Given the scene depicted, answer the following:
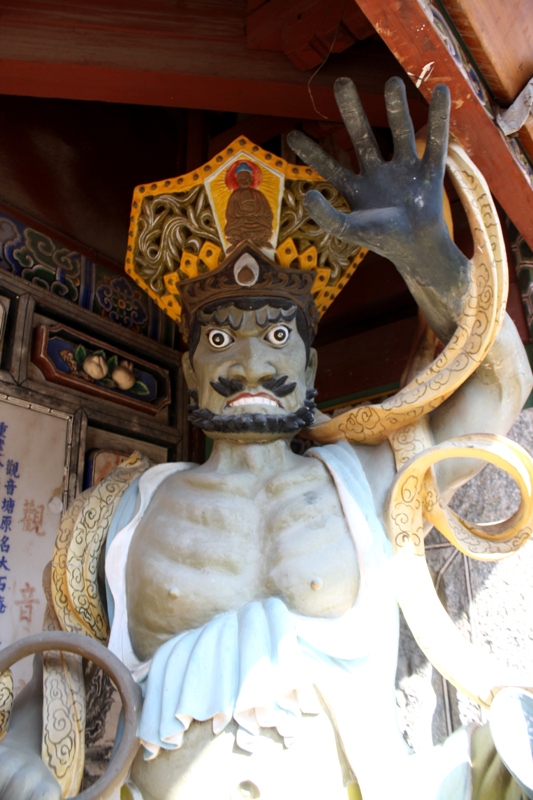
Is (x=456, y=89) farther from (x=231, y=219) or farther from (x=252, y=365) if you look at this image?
(x=252, y=365)

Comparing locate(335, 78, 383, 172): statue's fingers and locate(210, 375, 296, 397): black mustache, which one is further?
locate(210, 375, 296, 397): black mustache

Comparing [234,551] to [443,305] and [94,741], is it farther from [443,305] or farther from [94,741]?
[94,741]

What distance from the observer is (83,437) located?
8.73 ft

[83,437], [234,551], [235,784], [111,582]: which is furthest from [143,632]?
[83,437]

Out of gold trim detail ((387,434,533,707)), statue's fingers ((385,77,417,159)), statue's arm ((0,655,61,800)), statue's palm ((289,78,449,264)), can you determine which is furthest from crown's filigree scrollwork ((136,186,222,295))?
statue's arm ((0,655,61,800))

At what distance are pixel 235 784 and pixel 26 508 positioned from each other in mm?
1372

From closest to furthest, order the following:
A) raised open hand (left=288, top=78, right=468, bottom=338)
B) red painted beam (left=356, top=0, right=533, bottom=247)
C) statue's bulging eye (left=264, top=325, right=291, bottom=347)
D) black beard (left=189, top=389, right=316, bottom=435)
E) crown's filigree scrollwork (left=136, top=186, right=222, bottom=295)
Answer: red painted beam (left=356, top=0, right=533, bottom=247) → raised open hand (left=288, top=78, right=468, bottom=338) → black beard (left=189, top=389, right=316, bottom=435) → statue's bulging eye (left=264, top=325, right=291, bottom=347) → crown's filigree scrollwork (left=136, top=186, right=222, bottom=295)

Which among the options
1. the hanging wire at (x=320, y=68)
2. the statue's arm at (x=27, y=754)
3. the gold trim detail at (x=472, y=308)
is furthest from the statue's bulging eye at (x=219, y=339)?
the statue's arm at (x=27, y=754)

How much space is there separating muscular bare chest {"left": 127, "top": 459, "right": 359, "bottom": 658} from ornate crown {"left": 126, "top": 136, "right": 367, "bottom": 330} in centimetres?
57

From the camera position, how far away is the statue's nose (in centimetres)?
186

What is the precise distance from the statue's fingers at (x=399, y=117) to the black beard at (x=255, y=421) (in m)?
0.68

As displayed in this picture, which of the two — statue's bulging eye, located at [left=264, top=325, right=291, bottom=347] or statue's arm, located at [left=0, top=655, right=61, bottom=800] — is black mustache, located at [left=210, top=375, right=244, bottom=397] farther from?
statue's arm, located at [left=0, top=655, right=61, bottom=800]

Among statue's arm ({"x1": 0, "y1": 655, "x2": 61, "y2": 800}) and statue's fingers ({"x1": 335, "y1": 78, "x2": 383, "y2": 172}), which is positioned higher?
statue's fingers ({"x1": 335, "y1": 78, "x2": 383, "y2": 172})

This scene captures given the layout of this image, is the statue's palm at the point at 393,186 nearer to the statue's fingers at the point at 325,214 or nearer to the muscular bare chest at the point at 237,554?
the statue's fingers at the point at 325,214
